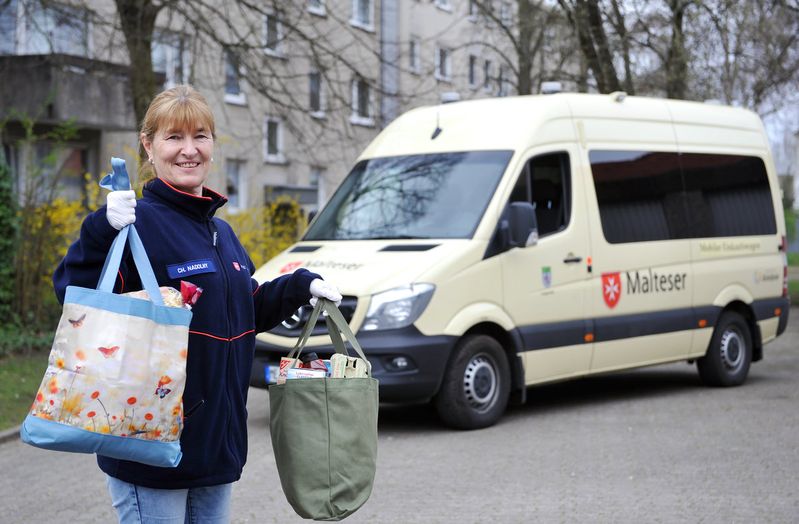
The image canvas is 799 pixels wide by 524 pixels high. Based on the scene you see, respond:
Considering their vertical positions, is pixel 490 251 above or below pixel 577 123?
below

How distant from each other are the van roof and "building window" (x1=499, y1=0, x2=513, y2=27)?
40.2 feet

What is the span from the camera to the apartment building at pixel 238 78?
17.2 m

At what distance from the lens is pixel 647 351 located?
37.1ft

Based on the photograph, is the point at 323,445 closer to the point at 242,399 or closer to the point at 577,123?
the point at 242,399

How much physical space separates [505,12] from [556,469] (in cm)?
1777

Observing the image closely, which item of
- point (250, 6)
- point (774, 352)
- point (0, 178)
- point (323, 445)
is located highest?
point (250, 6)

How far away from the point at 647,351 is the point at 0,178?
24.6 ft

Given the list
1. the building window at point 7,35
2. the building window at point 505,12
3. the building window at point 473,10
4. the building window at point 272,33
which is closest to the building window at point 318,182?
the building window at point 473,10

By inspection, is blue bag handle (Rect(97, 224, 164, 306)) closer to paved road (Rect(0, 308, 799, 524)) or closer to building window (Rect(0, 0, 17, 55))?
paved road (Rect(0, 308, 799, 524))

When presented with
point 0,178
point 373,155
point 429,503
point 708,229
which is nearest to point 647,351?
point 708,229

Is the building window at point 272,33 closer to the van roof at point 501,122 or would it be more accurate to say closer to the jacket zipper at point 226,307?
the van roof at point 501,122

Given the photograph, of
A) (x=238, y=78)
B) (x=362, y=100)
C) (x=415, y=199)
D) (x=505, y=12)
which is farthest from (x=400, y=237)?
(x=505, y=12)

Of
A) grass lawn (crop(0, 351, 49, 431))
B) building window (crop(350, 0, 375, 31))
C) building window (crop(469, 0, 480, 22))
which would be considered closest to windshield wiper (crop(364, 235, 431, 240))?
grass lawn (crop(0, 351, 49, 431))

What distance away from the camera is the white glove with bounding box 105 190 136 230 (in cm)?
323
